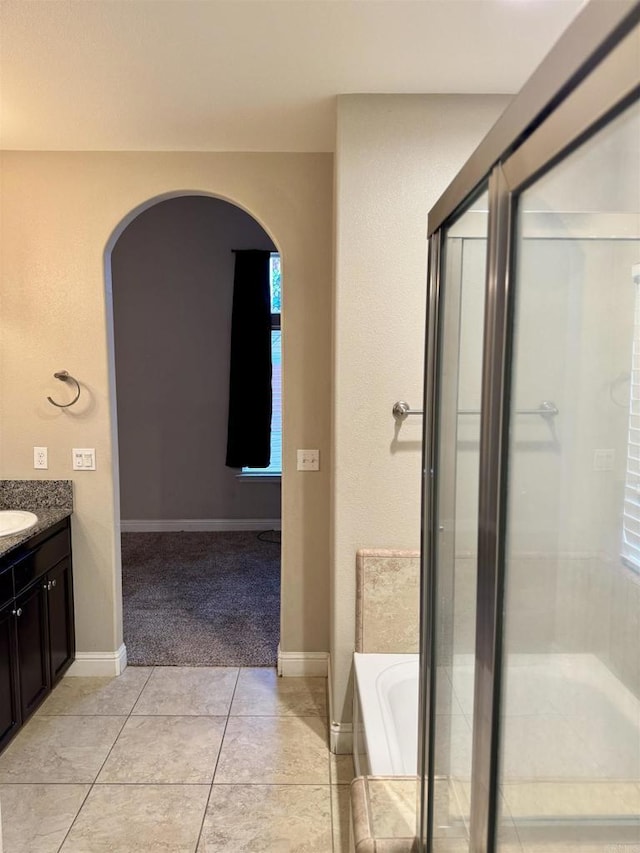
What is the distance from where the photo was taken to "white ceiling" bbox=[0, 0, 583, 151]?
170 centimetres

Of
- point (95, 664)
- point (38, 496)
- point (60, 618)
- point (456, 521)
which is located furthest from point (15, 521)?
point (456, 521)

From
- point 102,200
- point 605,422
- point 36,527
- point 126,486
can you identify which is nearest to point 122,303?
point 126,486

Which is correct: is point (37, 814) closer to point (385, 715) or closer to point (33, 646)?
point (33, 646)

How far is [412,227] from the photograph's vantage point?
7.59 feet

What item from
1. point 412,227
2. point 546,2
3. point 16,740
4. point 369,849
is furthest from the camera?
point 16,740

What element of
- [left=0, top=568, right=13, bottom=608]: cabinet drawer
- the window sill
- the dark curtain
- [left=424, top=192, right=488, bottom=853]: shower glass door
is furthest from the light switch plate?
the window sill

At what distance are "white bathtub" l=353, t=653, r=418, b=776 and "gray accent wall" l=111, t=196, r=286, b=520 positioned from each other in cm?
312

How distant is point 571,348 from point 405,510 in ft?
5.51

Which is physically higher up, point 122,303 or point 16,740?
point 122,303

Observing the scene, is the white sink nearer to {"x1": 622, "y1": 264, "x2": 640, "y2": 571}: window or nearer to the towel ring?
the towel ring

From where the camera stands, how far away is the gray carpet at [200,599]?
3287 mm

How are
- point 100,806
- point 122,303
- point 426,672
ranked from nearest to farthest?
point 426,672
point 100,806
point 122,303

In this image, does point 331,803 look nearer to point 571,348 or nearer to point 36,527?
point 36,527

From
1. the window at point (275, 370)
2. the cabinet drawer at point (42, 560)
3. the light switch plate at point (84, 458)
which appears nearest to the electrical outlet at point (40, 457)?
the light switch plate at point (84, 458)
